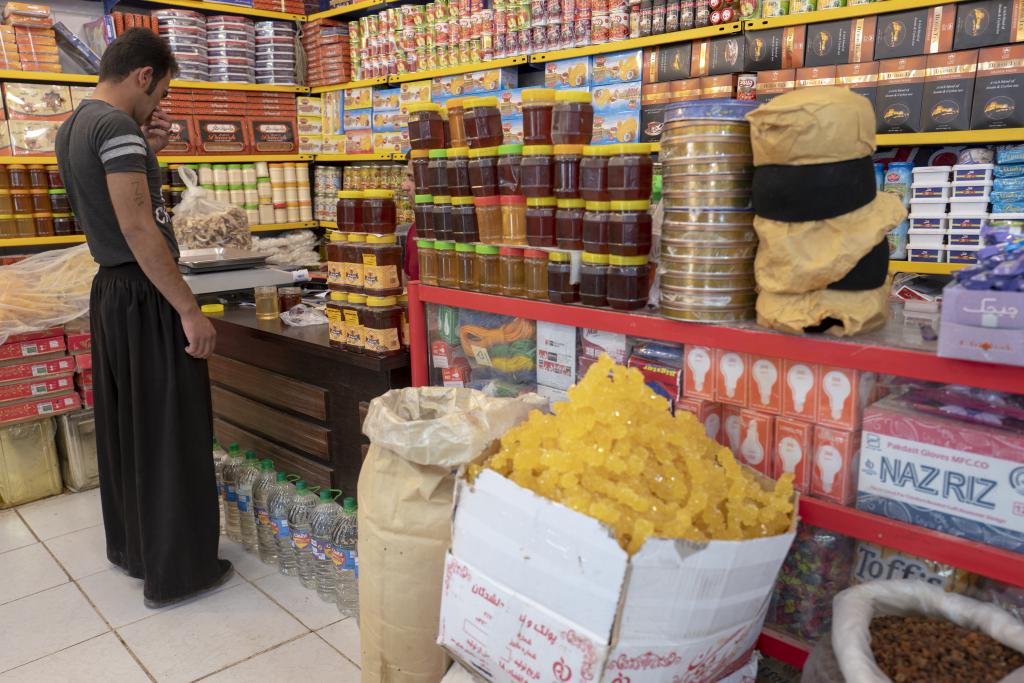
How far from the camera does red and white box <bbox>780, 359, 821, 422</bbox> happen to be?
152 centimetres

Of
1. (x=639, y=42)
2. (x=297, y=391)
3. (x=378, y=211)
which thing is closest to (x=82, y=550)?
(x=297, y=391)

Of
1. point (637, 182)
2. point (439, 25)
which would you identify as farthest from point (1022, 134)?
point (439, 25)

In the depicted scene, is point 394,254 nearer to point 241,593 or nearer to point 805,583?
point 241,593

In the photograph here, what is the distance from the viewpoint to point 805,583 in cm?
166

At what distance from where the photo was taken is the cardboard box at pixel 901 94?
2.81 m

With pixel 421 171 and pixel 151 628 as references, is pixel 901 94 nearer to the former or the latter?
pixel 421 171

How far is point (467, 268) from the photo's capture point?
2.15 metres

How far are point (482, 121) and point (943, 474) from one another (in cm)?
138

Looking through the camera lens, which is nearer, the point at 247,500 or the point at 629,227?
the point at 629,227

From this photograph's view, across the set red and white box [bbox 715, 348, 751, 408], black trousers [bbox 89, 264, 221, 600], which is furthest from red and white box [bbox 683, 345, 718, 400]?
black trousers [bbox 89, 264, 221, 600]

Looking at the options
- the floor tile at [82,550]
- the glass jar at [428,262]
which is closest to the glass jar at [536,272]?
the glass jar at [428,262]

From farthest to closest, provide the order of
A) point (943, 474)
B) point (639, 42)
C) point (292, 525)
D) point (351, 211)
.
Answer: point (639, 42), point (292, 525), point (351, 211), point (943, 474)

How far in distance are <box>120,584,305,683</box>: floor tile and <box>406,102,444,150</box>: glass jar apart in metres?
1.64

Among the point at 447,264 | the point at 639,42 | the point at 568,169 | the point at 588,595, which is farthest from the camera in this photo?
the point at 639,42
